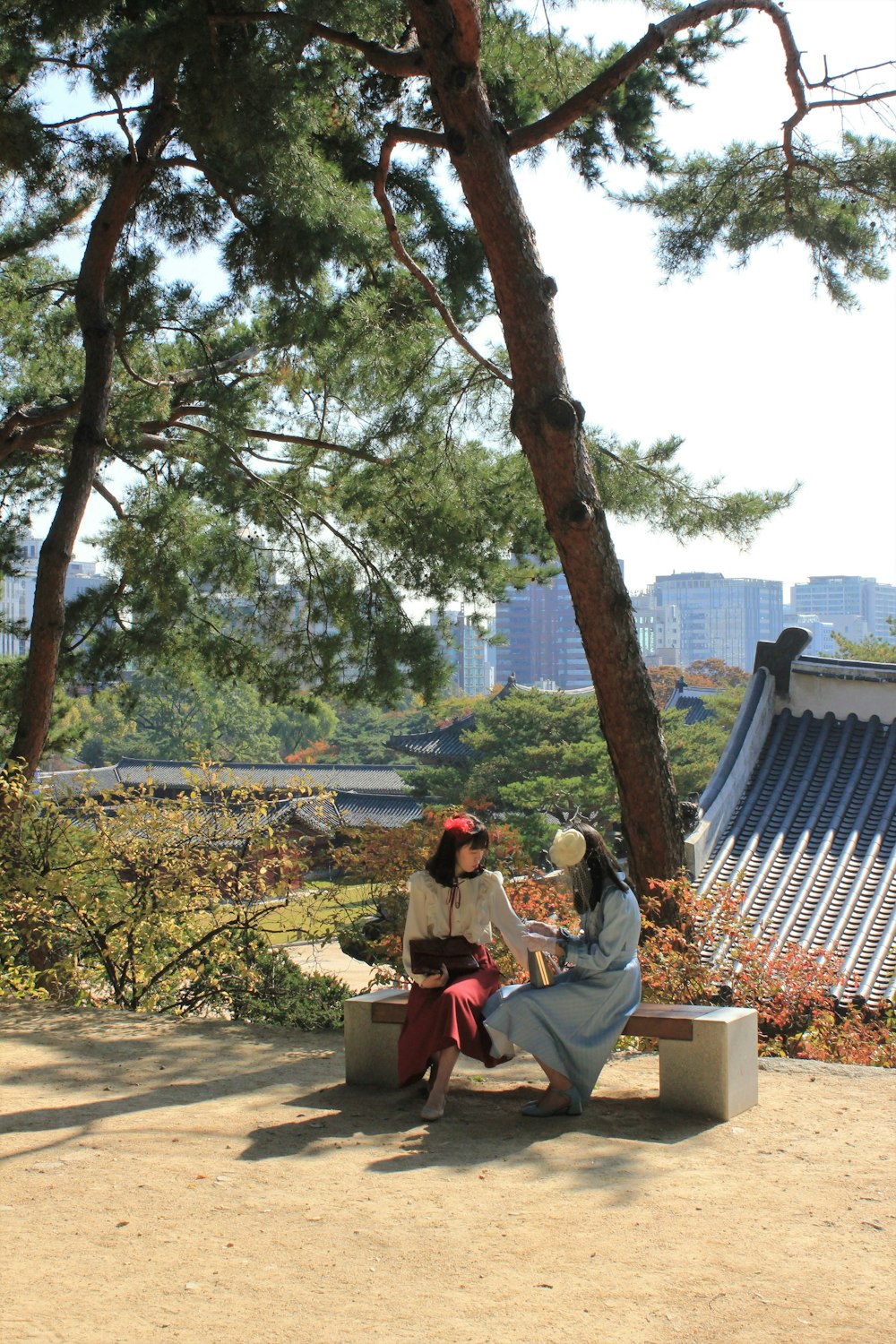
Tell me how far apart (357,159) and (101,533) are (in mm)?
3452

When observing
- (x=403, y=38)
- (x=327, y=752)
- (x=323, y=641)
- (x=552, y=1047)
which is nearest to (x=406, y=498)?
(x=323, y=641)

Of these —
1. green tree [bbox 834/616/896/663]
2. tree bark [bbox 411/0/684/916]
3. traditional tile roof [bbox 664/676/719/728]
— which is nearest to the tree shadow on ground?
tree bark [bbox 411/0/684/916]

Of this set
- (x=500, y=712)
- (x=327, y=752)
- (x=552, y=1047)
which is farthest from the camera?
(x=327, y=752)

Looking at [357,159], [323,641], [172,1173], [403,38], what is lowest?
[172,1173]

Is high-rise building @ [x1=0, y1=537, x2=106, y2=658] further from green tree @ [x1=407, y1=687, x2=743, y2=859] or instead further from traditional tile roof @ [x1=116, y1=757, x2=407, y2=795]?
green tree @ [x1=407, y1=687, x2=743, y2=859]

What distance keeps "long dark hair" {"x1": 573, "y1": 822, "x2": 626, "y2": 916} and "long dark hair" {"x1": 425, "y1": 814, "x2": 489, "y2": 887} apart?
0.37 meters

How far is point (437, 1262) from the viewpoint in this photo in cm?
285

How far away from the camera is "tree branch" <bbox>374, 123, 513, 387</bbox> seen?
273 inches

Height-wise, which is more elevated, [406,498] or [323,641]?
[406,498]

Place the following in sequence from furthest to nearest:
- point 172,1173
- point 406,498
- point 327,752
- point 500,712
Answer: point 327,752
point 500,712
point 406,498
point 172,1173

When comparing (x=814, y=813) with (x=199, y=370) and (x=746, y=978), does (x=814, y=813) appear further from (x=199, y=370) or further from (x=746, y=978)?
(x=199, y=370)

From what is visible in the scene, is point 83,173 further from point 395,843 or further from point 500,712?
point 500,712

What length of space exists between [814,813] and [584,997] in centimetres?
525

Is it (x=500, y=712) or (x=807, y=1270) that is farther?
(x=500, y=712)
